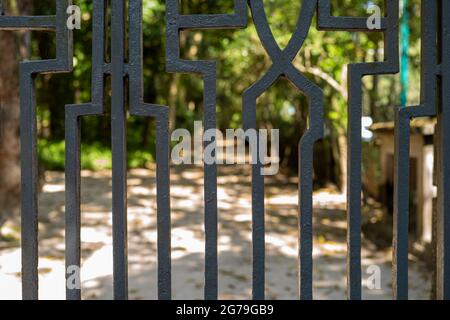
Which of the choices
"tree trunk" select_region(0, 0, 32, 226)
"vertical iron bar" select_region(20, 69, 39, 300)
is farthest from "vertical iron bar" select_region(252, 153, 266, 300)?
"tree trunk" select_region(0, 0, 32, 226)

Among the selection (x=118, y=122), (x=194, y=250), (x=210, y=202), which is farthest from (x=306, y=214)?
(x=194, y=250)

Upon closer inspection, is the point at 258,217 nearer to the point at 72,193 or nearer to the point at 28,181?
the point at 72,193

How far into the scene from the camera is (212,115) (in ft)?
5.38

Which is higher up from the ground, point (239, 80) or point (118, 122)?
point (239, 80)

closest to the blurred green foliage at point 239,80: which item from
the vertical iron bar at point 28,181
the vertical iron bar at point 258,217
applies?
the vertical iron bar at point 28,181

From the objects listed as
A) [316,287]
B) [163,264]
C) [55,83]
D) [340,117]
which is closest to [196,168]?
[55,83]

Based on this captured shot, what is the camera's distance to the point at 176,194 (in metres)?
12.1

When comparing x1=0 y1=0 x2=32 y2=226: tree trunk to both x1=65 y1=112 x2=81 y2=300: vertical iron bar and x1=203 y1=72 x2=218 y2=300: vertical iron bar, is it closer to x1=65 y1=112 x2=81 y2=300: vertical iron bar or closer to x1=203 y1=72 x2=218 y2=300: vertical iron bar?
x1=65 y1=112 x2=81 y2=300: vertical iron bar

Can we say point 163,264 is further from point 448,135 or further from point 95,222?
point 95,222

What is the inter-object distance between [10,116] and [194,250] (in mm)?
2972

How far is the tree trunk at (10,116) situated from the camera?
745cm

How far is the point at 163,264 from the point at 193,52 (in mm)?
19700

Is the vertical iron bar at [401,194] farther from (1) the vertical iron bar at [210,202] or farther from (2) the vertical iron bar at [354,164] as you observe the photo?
(1) the vertical iron bar at [210,202]

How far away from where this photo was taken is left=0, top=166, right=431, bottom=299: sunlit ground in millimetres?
5660
